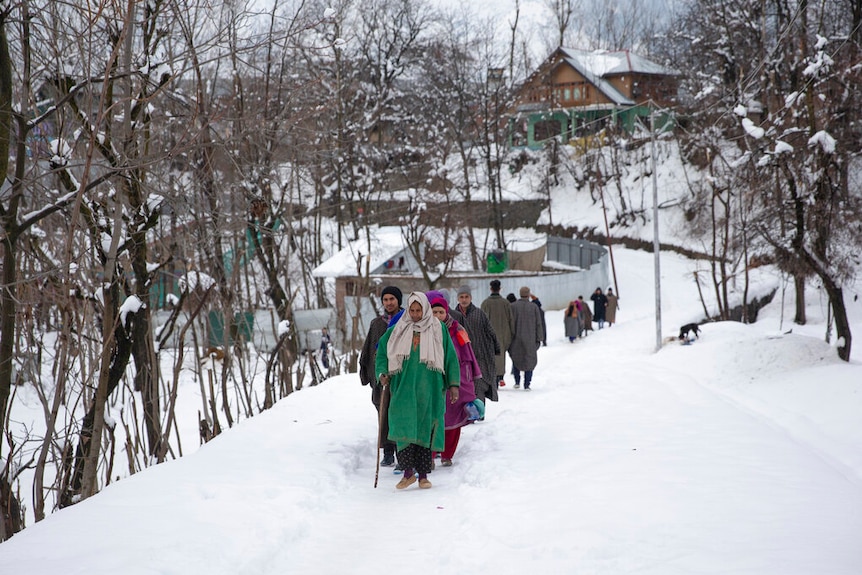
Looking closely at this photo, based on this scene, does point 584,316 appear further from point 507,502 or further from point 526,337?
point 507,502

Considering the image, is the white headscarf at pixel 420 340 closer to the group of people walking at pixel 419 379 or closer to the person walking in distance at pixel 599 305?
the group of people walking at pixel 419 379

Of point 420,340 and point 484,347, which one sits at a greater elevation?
point 420,340

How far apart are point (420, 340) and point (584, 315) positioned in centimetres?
1930

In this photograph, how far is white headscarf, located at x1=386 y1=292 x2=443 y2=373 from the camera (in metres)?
6.94

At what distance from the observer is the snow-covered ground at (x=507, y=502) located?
15.1ft

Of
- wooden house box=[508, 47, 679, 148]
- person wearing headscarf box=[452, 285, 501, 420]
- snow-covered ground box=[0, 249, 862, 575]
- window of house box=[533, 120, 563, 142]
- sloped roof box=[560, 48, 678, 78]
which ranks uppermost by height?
sloped roof box=[560, 48, 678, 78]

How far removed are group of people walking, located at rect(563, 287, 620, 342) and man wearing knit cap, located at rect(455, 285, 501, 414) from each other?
1378 cm

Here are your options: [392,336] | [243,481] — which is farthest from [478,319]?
[243,481]

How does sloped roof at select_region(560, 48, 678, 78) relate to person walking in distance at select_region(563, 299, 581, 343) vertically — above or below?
above

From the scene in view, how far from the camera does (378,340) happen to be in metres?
7.66

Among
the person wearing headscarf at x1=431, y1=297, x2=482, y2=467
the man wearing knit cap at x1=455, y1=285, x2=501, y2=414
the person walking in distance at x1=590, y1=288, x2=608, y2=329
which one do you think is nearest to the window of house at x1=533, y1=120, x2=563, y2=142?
the person walking in distance at x1=590, y1=288, x2=608, y2=329

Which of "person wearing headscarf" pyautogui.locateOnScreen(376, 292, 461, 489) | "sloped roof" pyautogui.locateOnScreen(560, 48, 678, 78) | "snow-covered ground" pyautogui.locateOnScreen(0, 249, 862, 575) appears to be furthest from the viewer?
"sloped roof" pyautogui.locateOnScreen(560, 48, 678, 78)

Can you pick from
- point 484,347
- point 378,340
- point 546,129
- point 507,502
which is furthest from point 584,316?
point 546,129

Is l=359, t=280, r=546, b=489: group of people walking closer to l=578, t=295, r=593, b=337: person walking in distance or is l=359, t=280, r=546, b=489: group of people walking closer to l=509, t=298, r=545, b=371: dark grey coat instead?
l=509, t=298, r=545, b=371: dark grey coat
